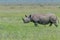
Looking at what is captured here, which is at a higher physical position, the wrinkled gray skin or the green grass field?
the green grass field

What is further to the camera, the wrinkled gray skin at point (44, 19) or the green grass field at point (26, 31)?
the wrinkled gray skin at point (44, 19)

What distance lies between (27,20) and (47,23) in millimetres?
1347

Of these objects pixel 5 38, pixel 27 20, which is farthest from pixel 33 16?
pixel 5 38

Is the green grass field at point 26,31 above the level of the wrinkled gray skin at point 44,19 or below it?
above

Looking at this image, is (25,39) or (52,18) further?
(52,18)

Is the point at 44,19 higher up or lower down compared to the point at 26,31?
lower down

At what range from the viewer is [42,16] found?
19000 mm

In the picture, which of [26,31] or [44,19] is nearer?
[26,31]

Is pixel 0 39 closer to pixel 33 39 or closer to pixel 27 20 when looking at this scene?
pixel 33 39

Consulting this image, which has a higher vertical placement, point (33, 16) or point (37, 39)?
point (37, 39)

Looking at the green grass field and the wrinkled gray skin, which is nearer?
the green grass field

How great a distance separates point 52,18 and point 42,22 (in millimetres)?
683

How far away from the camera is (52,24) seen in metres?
19.9

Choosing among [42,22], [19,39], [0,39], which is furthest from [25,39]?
[42,22]
